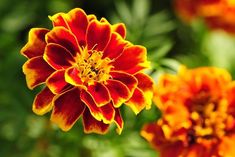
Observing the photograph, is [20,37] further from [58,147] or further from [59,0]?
[58,147]

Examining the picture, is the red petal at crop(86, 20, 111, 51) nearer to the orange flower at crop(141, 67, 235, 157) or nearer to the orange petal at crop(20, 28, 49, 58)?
the orange petal at crop(20, 28, 49, 58)

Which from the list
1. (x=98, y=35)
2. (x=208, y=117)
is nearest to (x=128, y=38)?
(x=208, y=117)

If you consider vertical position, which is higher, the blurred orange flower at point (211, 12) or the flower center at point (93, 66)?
the flower center at point (93, 66)

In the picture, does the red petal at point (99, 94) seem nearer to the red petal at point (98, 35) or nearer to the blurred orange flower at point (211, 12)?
the red petal at point (98, 35)

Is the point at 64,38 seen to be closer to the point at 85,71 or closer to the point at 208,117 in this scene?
the point at 85,71

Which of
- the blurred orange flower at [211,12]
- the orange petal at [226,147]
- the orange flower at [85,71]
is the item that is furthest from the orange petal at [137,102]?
the blurred orange flower at [211,12]

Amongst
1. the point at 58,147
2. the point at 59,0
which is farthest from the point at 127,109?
the point at 59,0

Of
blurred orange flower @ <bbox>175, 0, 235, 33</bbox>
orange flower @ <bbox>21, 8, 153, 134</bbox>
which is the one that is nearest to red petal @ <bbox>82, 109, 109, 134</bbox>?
orange flower @ <bbox>21, 8, 153, 134</bbox>
